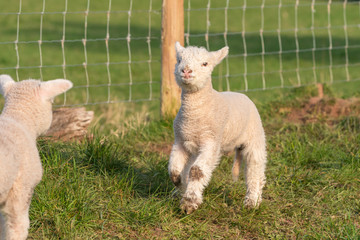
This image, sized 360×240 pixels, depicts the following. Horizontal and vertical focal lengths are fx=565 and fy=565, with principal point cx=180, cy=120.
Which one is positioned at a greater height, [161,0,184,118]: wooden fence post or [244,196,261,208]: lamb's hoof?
[161,0,184,118]: wooden fence post

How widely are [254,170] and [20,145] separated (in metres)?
1.99

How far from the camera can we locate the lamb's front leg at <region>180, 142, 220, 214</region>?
3986mm

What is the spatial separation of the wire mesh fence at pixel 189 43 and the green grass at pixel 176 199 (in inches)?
→ 87.4

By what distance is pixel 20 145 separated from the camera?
3.29m

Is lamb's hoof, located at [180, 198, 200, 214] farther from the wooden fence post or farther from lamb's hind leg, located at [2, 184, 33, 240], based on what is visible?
the wooden fence post

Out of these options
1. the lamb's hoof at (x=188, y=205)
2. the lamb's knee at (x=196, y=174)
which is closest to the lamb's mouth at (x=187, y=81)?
the lamb's knee at (x=196, y=174)

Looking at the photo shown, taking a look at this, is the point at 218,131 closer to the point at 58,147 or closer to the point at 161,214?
the point at 161,214

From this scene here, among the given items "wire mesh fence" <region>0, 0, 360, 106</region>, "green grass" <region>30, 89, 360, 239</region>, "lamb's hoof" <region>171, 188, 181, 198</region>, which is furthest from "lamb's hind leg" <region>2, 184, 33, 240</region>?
"wire mesh fence" <region>0, 0, 360, 106</region>

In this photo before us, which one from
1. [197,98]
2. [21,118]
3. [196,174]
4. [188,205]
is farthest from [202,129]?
[21,118]

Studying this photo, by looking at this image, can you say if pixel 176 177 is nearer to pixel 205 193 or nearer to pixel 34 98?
pixel 205 193

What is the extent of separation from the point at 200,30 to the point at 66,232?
13.6 m

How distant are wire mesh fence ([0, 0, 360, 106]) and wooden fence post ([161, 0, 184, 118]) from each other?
0.98m

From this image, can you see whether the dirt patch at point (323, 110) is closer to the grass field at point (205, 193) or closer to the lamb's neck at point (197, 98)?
the grass field at point (205, 193)

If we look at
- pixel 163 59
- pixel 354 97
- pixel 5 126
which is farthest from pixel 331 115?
pixel 5 126
